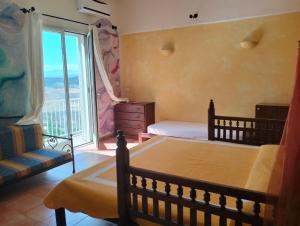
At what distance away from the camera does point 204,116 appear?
470 centimetres

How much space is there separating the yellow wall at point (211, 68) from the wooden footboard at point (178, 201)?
3183mm

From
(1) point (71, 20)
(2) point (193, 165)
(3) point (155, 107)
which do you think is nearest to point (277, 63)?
(3) point (155, 107)

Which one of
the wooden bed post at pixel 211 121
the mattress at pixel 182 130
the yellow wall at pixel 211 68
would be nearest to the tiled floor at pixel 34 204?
the mattress at pixel 182 130

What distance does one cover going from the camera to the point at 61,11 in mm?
3973

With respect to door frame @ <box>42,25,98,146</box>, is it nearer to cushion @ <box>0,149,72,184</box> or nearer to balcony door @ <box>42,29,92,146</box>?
balcony door @ <box>42,29,92,146</box>

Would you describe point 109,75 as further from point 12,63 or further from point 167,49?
point 12,63

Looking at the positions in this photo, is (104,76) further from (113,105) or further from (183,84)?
(183,84)

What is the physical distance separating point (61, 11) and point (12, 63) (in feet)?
4.13

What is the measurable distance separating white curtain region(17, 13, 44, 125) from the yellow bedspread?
6.25 ft

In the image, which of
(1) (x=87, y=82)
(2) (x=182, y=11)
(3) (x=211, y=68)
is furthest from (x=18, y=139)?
(2) (x=182, y=11)

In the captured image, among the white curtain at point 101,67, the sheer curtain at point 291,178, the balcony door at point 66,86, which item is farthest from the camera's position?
the white curtain at point 101,67

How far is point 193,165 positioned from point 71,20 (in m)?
3.41

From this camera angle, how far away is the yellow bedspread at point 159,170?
1.63 m

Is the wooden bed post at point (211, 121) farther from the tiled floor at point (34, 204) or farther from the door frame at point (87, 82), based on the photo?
the door frame at point (87, 82)
